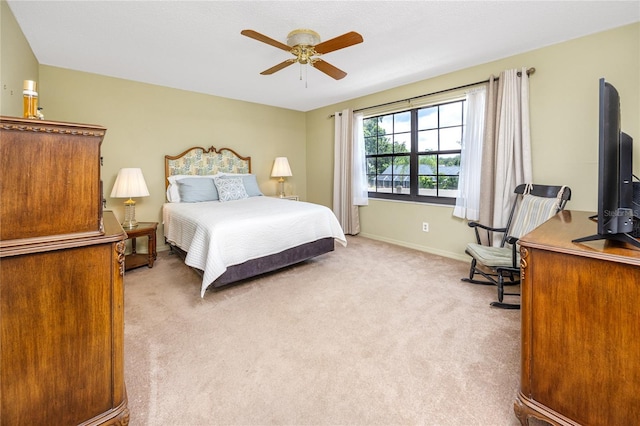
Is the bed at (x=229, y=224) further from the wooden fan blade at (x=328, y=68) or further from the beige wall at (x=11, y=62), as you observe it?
the beige wall at (x=11, y=62)

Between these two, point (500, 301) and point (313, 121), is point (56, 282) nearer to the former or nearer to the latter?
point (500, 301)

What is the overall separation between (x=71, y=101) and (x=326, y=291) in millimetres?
3752

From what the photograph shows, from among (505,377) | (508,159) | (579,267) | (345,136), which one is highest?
(345,136)

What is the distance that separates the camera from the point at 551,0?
85.8 inches

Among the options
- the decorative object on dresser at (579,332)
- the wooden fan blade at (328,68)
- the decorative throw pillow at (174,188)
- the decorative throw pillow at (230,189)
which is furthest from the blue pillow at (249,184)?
the decorative object on dresser at (579,332)

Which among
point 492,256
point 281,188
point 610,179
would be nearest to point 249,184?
point 281,188

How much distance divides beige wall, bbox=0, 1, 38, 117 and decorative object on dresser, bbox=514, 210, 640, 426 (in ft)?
11.3

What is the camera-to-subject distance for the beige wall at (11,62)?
2.14 m

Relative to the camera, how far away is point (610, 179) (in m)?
1.17

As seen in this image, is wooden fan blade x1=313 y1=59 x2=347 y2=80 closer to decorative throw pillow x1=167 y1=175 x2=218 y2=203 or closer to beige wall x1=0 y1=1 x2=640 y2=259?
beige wall x1=0 y1=1 x2=640 y2=259

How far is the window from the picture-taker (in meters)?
3.91

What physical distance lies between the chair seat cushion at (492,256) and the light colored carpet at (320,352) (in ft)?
1.16

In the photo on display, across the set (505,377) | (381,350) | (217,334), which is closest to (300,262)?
(217,334)

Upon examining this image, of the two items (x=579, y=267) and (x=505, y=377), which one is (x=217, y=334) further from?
(x=579, y=267)
